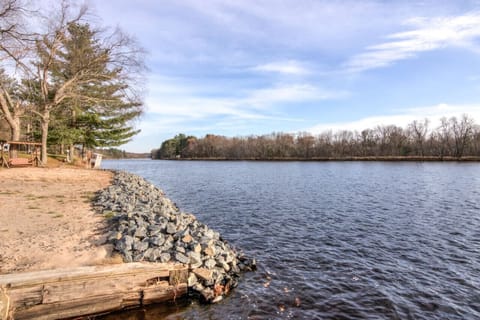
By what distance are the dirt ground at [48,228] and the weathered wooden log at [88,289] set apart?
74 centimetres

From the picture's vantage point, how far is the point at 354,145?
93.2 m

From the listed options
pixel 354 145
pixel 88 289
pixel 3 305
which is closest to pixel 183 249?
pixel 88 289

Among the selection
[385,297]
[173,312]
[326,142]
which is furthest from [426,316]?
[326,142]

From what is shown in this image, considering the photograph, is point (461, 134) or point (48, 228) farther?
point (461, 134)

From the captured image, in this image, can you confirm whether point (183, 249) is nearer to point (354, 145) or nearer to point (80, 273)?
point (80, 273)

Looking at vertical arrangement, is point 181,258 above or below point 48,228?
below

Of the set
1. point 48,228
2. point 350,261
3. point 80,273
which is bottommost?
point 350,261

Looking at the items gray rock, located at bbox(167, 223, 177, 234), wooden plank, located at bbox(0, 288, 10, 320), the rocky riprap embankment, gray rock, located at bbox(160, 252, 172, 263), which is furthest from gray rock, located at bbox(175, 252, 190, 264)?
wooden plank, located at bbox(0, 288, 10, 320)

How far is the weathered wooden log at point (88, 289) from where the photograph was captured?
15.3ft

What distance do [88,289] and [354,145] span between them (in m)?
98.4

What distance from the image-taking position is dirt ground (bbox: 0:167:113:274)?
5.92 metres

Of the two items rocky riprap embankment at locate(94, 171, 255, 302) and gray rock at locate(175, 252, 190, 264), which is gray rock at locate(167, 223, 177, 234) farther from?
gray rock at locate(175, 252, 190, 264)

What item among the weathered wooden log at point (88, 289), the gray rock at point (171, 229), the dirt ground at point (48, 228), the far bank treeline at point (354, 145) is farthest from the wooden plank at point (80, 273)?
the far bank treeline at point (354, 145)

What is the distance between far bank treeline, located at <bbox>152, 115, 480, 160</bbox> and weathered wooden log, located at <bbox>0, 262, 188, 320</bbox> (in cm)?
8622
